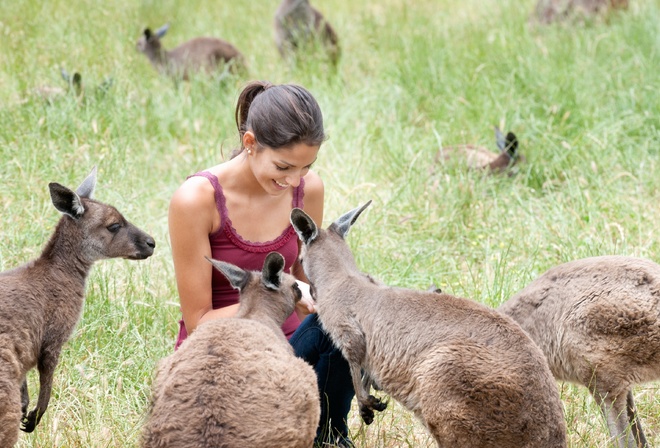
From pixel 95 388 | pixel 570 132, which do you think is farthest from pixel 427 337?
pixel 570 132

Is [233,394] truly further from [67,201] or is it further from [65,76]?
[65,76]

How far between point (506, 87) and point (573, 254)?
8.49 feet

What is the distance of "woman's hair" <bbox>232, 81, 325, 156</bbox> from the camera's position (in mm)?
3473

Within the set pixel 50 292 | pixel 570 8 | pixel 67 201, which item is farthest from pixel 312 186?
pixel 570 8

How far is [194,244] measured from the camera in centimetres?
367

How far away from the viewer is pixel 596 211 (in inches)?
212

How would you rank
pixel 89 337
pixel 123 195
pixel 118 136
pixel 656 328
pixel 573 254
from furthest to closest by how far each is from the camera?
pixel 118 136
pixel 123 195
pixel 573 254
pixel 89 337
pixel 656 328

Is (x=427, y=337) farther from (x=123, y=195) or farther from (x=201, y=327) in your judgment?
(x=123, y=195)

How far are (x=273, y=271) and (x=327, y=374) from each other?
0.62 meters

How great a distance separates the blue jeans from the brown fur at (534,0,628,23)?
21.6 ft

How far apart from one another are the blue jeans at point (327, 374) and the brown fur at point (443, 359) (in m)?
0.31

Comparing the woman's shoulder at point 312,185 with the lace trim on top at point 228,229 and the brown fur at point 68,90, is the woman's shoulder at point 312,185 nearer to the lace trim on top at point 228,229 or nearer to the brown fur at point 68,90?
the lace trim on top at point 228,229

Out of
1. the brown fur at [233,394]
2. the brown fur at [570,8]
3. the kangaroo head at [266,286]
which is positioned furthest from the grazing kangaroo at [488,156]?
the brown fur at [570,8]

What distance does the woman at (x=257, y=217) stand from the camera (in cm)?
352
